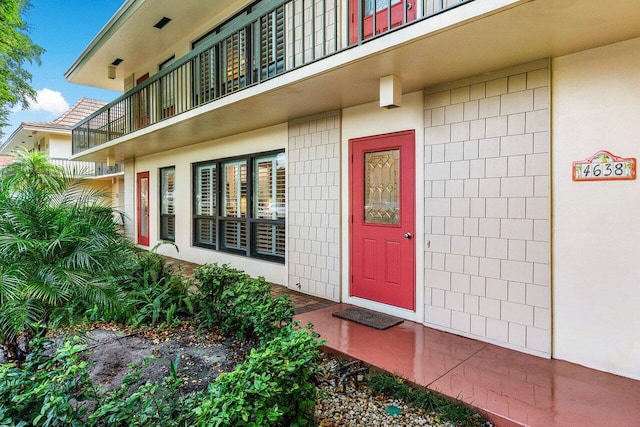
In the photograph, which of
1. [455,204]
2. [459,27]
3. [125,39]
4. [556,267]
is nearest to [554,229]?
[556,267]

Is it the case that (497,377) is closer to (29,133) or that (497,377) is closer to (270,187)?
(270,187)

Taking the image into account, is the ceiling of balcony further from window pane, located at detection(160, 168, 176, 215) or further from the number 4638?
window pane, located at detection(160, 168, 176, 215)

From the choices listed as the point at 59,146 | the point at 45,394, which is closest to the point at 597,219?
the point at 45,394

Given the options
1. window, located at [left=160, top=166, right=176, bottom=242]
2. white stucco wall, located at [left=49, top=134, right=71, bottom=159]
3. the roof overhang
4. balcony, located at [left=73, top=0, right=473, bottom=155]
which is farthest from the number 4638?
white stucco wall, located at [left=49, top=134, right=71, bottom=159]

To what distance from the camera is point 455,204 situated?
3.84 meters

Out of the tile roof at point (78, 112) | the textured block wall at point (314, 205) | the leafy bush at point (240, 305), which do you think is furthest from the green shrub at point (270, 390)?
the tile roof at point (78, 112)

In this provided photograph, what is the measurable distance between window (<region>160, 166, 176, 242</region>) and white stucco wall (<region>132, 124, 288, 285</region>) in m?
0.15

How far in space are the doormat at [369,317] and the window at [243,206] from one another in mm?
1965

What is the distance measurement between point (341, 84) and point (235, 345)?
9.67ft

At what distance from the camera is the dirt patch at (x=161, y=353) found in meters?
2.88

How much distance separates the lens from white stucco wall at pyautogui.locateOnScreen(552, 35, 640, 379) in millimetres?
2861

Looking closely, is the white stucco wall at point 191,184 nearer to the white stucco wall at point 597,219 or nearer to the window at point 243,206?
the window at point 243,206

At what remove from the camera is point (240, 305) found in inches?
127

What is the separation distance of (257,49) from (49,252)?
11.5ft
